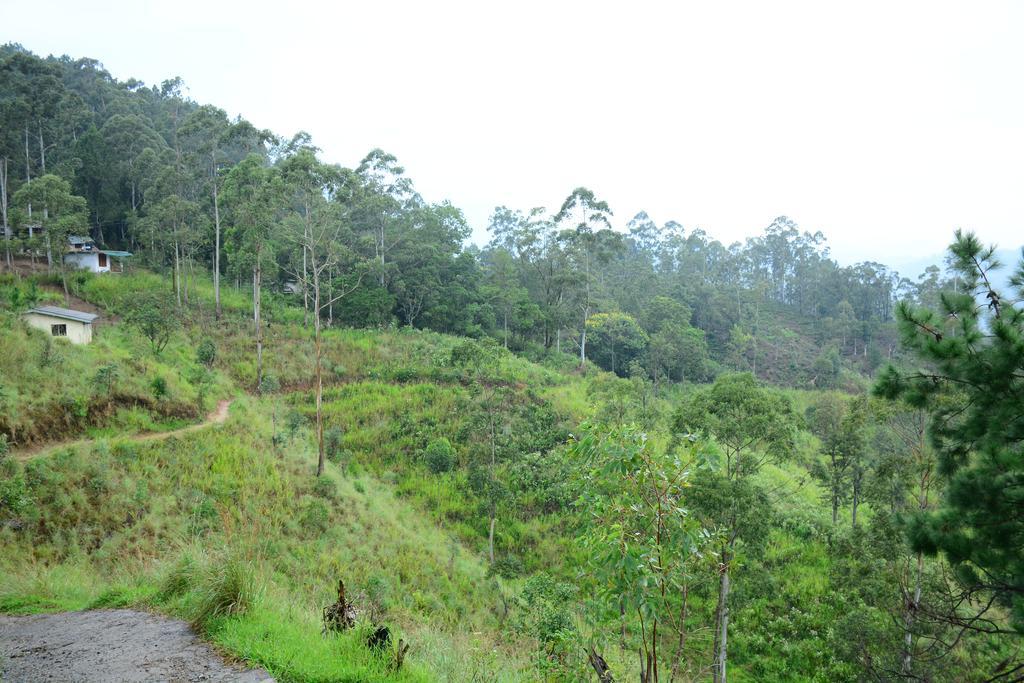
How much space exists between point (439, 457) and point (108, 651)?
1376cm

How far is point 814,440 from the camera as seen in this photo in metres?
29.7

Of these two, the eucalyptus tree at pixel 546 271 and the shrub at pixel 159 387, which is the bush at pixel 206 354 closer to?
the shrub at pixel 159 387

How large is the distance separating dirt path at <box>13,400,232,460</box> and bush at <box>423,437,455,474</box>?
621 cm

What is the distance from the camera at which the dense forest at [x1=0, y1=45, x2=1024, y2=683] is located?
432 cm

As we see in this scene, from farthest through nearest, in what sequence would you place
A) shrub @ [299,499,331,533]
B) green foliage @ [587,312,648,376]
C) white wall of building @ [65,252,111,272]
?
green foliage @ [587,312,648,376] < white wall of building @ [65,252,111,272] < shrub @ [299,499,331,533]

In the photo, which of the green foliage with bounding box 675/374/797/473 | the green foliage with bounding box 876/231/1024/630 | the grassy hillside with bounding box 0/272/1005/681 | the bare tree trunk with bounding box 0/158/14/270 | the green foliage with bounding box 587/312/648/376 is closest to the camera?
the green foliage with bounding box 876/231/1024/630

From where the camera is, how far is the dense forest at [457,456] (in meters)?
4.32

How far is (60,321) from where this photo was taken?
16422 mm

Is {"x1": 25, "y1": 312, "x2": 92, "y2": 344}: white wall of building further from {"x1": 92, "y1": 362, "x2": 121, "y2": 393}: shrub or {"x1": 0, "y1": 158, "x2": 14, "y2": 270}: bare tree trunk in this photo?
{"x1": 0, "y1": 158, "x2": 14, "y2": 270}: bare tree trunk

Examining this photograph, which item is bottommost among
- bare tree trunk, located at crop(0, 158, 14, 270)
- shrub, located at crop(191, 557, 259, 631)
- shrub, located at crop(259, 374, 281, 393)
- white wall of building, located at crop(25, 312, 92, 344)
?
shrub, located at crop(259, 374, 281, 393)

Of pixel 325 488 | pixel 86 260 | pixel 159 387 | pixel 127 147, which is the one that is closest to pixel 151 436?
pixel 159 387

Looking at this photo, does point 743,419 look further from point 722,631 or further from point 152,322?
point 152,322

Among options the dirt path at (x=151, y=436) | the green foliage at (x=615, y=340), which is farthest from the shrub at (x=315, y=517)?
the green foliage at (x=615, y=340)

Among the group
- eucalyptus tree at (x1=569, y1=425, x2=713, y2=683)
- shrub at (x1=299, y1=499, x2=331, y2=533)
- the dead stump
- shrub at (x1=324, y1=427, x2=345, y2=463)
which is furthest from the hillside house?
eucalyptus tree at (x1=569, y1=425, x2=713, y2=683)
